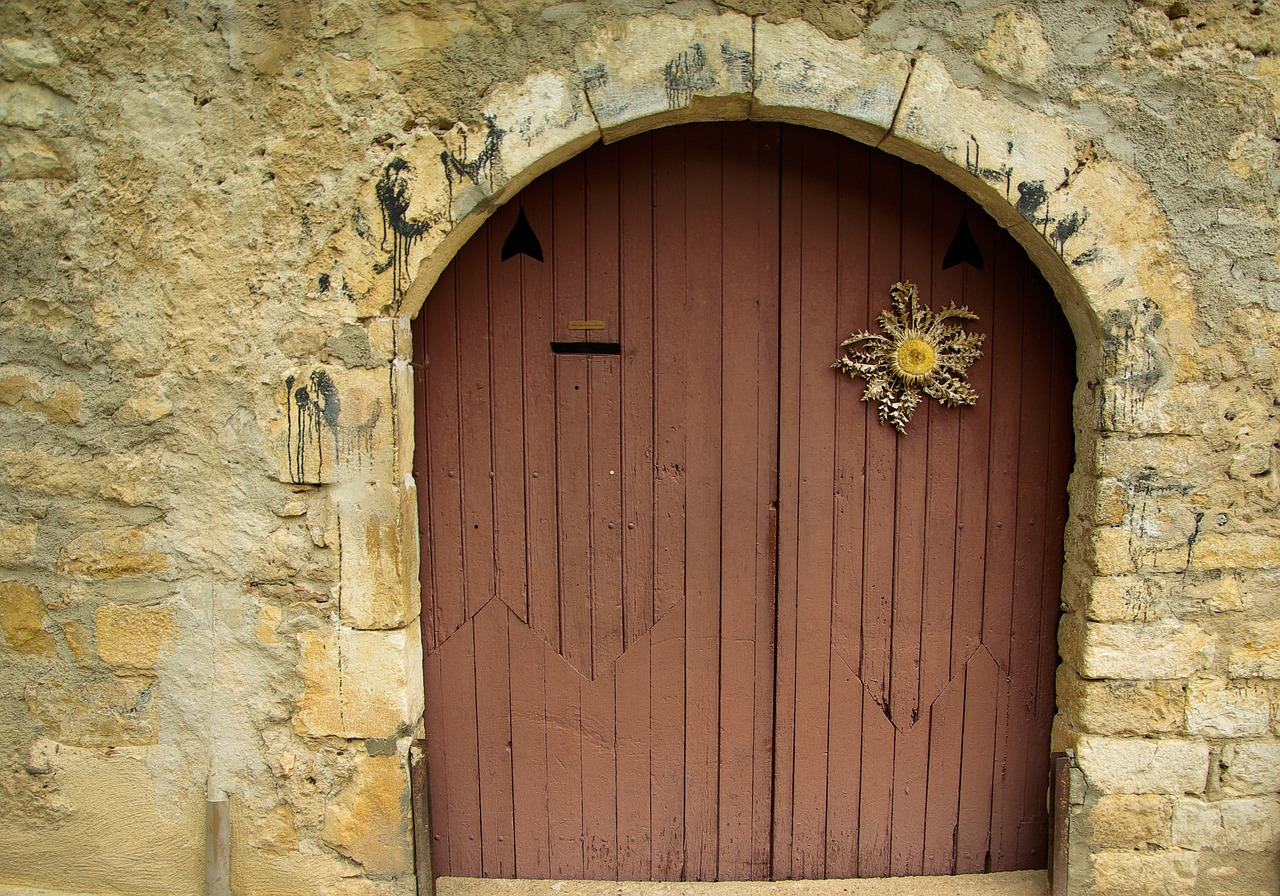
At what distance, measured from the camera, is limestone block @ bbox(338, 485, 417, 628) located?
2135mm

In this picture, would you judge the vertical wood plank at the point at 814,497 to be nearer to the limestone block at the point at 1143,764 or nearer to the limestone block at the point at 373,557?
the limestone block at the point at 1143,764

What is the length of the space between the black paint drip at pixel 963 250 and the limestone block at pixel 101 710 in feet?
8.53

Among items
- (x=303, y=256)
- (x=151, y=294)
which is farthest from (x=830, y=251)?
(x=151, y=294)

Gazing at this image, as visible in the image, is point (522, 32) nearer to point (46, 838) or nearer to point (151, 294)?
point (151, 294)

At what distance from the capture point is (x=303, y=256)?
6.82 feet

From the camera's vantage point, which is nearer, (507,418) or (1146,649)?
(1146,649)

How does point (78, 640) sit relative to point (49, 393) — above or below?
below

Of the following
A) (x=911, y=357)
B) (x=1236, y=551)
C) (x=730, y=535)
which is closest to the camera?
(x=1236, y=551)

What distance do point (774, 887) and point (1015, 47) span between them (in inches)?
101

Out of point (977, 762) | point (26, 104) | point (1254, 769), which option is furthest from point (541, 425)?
point (1254, 769)

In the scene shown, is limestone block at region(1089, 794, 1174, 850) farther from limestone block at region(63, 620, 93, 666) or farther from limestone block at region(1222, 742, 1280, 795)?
limestone block at region(63, 620, 93, 666)

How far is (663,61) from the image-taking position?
79.8 inches

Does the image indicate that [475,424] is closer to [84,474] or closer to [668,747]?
[84,474]

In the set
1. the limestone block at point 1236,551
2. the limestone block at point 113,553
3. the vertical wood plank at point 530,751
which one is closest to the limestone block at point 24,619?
the limestone block at point 113,553
